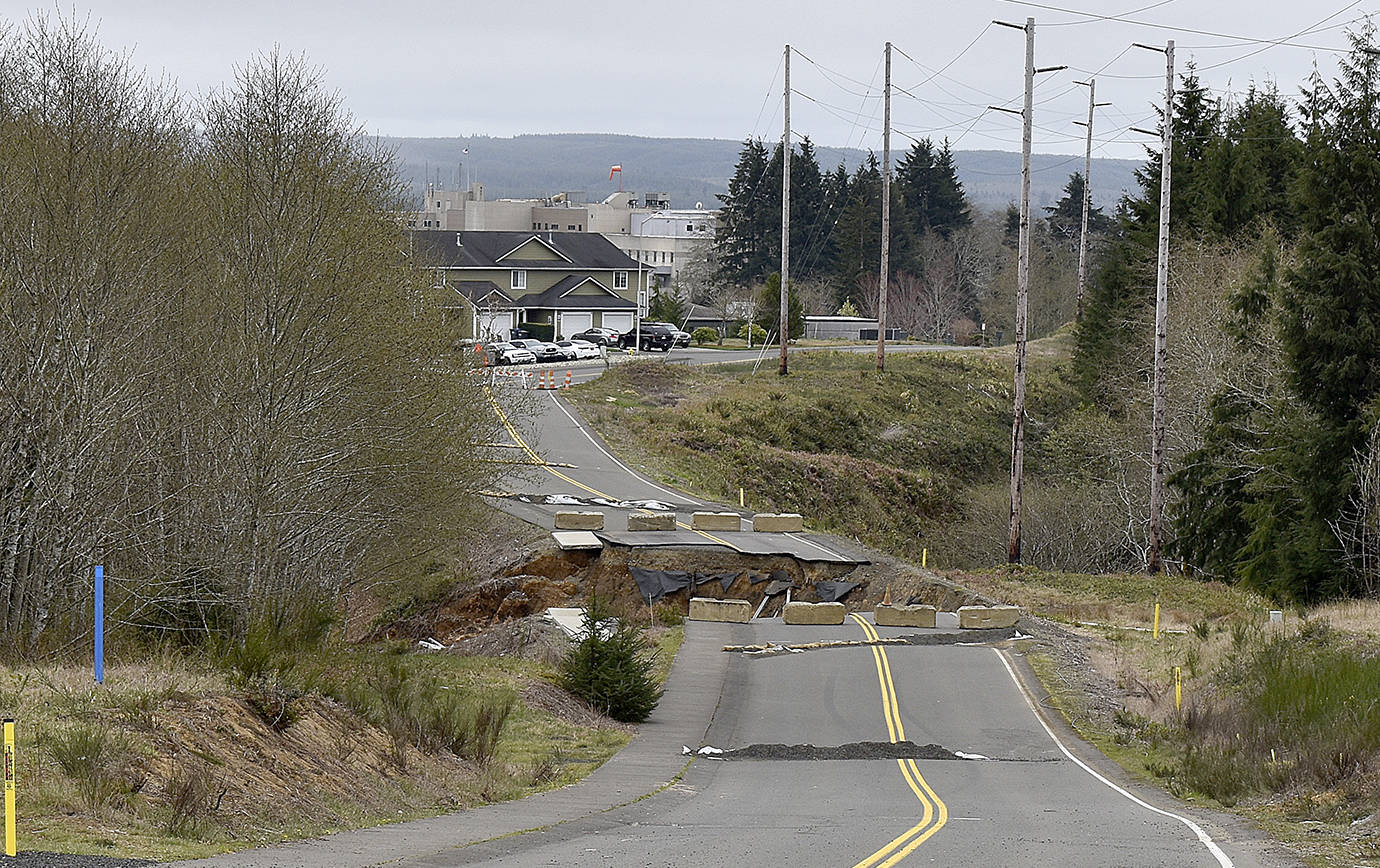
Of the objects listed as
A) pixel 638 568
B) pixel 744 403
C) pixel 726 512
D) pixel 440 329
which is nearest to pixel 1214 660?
pixel 638 568

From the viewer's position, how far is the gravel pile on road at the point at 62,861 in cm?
973

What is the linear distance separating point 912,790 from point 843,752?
2.98 m

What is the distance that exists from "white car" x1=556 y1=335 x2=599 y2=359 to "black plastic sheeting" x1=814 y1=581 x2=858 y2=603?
153 feet

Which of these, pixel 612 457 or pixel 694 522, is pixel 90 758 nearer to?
pixel 694 522

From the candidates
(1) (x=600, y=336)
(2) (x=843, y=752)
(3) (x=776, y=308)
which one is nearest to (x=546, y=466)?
(2) (x=843, y=752)

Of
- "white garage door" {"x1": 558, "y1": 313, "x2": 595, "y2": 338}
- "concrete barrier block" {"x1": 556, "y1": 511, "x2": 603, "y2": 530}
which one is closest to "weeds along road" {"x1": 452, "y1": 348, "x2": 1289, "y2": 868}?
"concrete barrier block" {"x1": 556, "y1": 511, "x2": 603, "y2": 530}

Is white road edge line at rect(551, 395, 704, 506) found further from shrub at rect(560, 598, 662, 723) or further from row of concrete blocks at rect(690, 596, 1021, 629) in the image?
shrub at rect(560, 598, 662, 723)

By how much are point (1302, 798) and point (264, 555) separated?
1685 centimetres

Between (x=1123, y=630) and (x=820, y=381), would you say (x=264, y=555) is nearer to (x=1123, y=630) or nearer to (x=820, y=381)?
(x=1123, y=630)

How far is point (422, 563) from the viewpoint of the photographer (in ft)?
104

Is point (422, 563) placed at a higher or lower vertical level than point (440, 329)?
lower

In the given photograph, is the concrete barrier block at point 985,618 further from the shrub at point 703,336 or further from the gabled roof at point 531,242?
the gabled roof at point 531,242

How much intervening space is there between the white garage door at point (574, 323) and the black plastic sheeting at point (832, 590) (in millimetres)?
67098

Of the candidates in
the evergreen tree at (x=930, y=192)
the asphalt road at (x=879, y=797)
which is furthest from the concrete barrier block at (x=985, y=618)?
the evergreen tree at (x=930, y=192)
